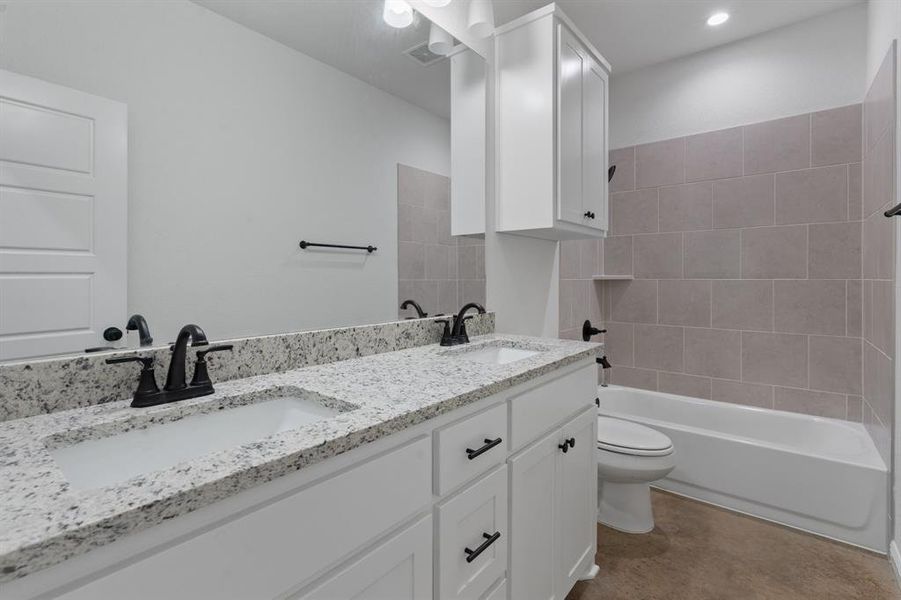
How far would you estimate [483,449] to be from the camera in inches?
39.4

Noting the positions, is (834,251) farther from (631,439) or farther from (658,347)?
(631,439)

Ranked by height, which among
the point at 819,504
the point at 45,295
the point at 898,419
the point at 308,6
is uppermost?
the point at 308,6

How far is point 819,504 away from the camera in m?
1.97

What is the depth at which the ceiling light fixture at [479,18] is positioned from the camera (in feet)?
5.98

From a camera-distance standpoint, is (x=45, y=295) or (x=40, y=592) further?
Answer: (x=45, y=295)

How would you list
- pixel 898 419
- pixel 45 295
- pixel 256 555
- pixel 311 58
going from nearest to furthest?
pixel 256 555, pixel 45 295, pixel 311 58, pixel 898 419

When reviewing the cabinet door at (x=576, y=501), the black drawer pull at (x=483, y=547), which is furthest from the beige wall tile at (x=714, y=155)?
the black drawer pull at (x=483, y=547)

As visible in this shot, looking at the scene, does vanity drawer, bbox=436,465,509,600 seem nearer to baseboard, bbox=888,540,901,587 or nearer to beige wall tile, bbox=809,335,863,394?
baseboard, bbox=888,540,901,587

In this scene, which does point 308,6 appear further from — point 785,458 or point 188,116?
point 785,458

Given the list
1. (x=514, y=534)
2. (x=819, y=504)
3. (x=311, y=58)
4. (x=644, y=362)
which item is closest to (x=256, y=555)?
(x=514, y=534)

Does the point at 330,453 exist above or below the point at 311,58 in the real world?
below

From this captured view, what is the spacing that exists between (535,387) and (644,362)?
7.02 ft

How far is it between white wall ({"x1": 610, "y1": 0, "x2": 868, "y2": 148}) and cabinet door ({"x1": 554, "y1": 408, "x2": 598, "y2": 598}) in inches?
89.7

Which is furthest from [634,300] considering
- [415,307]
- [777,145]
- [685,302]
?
[415,307]
